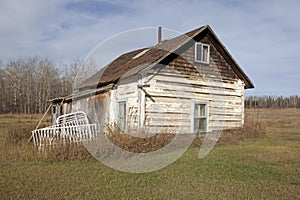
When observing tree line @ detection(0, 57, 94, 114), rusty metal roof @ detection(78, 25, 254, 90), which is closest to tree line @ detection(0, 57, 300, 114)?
tree line @ detection(0, 57, 94, 114)

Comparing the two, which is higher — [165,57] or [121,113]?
[165,57]

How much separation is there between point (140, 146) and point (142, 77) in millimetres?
4293

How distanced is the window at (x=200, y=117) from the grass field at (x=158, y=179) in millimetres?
5767

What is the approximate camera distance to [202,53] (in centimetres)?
1723

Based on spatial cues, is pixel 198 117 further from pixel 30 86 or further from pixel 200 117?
pixel 30 86

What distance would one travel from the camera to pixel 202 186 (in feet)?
23.3

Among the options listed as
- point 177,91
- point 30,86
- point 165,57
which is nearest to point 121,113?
point 177,91

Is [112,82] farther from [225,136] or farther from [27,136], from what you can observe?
[225,136]

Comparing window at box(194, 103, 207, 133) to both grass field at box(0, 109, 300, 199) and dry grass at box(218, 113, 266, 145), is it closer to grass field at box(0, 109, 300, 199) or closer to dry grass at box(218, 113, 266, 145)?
A: dry grass at box(218, 113, 266, 145)

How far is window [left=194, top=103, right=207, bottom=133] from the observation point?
16.8m

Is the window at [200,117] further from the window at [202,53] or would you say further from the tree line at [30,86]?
the tree line at [30,86]

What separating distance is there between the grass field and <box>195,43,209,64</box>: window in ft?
24.3

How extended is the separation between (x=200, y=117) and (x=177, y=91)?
7.19 ft

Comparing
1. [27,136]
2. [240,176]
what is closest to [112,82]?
[27,136]
